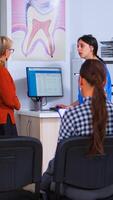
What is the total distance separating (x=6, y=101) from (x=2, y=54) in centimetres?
42

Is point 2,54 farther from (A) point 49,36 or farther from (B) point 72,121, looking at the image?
(B) point 72,121

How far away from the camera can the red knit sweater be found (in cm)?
347

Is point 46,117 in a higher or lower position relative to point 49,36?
lower

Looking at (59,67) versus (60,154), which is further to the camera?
(59,67)

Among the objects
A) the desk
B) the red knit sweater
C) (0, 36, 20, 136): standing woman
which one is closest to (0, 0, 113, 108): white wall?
the desk

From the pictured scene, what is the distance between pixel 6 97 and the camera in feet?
11.5

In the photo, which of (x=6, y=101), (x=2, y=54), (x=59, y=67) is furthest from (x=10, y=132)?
(x=59, y=67)

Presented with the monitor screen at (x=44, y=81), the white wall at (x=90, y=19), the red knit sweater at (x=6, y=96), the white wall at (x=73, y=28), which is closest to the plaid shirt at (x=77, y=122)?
the red knit sweater at (x=6, y=96)

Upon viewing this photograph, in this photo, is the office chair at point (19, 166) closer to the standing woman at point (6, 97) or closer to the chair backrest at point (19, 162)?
the chair backrest at point (19, 162)

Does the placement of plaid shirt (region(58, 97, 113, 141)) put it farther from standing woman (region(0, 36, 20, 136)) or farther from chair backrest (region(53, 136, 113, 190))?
standing woman (region(0, 36, 20, 136))

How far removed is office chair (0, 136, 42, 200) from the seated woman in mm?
162

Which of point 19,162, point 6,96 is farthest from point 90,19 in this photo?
point 19,162

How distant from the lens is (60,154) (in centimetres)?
199

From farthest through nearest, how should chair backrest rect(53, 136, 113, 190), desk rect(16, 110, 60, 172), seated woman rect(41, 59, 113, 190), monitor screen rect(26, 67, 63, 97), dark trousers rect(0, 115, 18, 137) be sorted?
monitor screen rect(26, 67, 63, 97) → desk rect(16, 110, 60, 172) → dark trousers rect(0, 115, 18, 137) → seated woman rect(41, 59, 113, 190) → chair backrest rect(53, 136, 113, 190)
